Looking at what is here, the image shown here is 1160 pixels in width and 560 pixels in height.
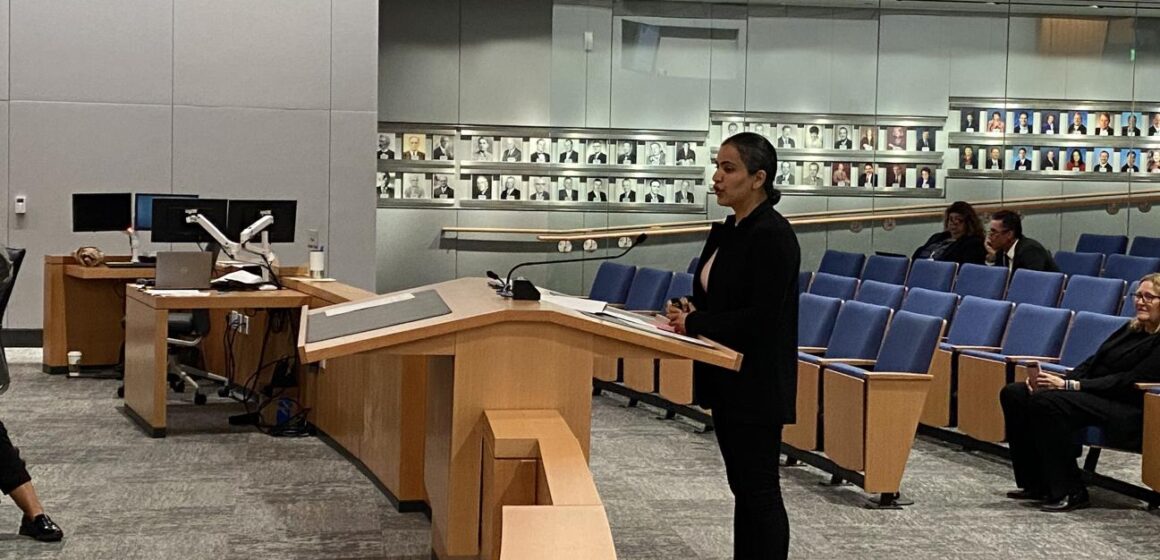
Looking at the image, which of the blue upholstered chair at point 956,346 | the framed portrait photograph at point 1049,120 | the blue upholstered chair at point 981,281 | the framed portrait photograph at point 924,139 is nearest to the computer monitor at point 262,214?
the blue upholstered chair at point 956,346

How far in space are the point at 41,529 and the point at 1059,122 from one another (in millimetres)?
Answer: 9688

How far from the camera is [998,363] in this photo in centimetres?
673

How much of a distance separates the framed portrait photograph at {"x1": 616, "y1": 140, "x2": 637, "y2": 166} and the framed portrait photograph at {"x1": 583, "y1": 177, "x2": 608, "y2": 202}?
0.27 meters

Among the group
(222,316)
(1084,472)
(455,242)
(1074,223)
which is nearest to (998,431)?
(1084,472)

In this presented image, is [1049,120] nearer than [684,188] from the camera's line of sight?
Yes

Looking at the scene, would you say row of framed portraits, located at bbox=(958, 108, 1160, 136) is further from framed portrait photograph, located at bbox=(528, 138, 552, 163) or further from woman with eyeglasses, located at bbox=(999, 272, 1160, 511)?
woman with eyeglasses, located at bbox=(999, 272, 1160, 511)

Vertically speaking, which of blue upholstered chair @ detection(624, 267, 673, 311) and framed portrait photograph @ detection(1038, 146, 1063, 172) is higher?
framed portrait photograph @ detection(1038, 146, 1063, 172)

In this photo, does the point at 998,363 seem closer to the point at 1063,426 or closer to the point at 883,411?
the point at 1063,426

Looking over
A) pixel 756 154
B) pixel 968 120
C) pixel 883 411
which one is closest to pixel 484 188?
pixel 968 120

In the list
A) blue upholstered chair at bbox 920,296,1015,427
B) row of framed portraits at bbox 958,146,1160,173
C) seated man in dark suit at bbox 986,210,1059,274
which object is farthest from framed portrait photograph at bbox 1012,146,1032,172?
blue upholstered chair at bbox 920,296,1015,427

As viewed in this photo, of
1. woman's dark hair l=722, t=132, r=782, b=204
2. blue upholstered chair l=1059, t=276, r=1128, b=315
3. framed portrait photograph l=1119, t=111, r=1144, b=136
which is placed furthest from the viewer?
framed portrait photograph l=1119, t=111, r=1144, b=136

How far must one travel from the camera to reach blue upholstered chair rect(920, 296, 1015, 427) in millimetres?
7109

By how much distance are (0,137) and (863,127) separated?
7.46 metres

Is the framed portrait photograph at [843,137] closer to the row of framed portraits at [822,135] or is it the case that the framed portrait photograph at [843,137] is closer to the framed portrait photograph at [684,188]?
the row of framed portraits at [822,135]
